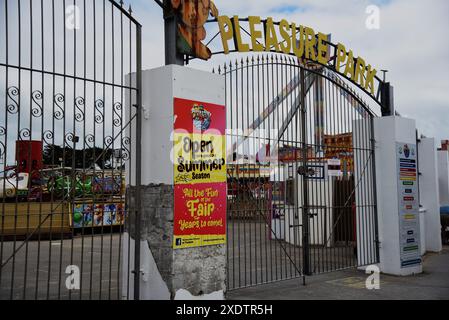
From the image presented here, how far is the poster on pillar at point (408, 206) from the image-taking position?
31.0 feet

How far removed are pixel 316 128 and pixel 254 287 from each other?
3180 millimetres

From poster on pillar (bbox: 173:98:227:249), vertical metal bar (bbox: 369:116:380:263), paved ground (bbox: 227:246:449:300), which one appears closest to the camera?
poster on pillar (bbox: 173:98:227:249)

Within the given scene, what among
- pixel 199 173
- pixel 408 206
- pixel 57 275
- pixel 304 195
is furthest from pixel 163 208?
pixel 408 206

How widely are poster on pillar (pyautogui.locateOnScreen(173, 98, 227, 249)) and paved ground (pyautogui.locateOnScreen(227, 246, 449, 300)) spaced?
5.71 feet

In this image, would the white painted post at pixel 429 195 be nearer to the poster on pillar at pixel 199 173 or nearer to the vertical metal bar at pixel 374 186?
the vertical metal bar at pixel 374 186

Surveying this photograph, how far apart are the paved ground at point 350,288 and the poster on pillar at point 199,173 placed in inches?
68.5

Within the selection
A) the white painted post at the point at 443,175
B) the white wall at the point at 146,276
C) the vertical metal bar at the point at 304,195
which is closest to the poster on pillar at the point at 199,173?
the white wall at the point at 146,276

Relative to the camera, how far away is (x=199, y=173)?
5996 mm

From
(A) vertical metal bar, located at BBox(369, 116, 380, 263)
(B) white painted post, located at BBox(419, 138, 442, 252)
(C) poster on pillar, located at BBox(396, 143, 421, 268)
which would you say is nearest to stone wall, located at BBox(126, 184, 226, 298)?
(A) vertical metal bar, located at BBox(369, 116, 380, 263)

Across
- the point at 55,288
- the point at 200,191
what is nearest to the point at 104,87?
the point at 200,191

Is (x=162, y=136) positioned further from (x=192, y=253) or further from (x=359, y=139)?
(x=359, y=139)

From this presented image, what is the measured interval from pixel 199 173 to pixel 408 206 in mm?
5610

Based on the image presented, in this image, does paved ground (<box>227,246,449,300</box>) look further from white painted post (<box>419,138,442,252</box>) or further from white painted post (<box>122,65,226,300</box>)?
white painted post (<box>419,138,442,252</box>)

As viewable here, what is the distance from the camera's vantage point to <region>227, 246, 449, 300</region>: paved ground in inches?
289
